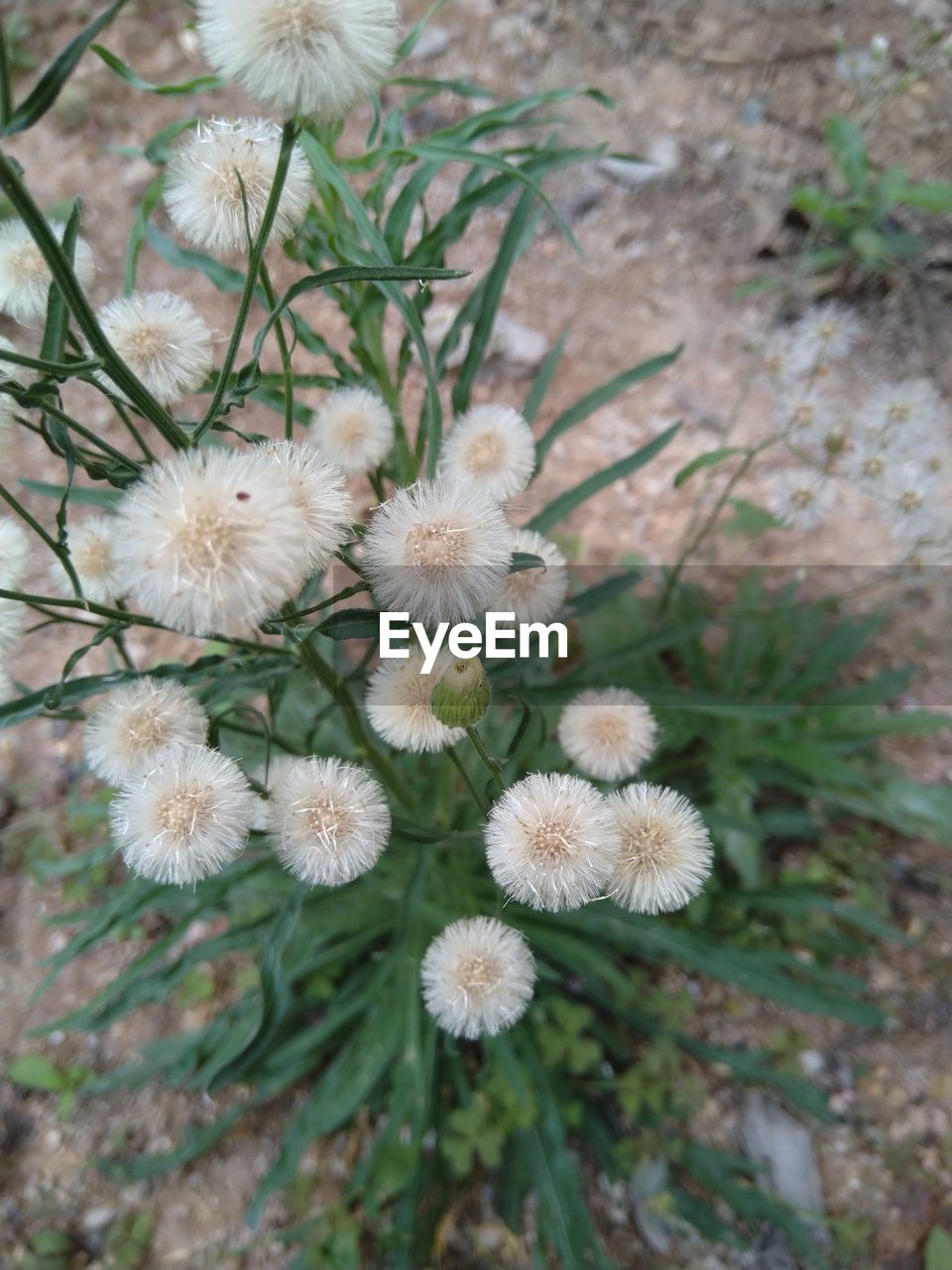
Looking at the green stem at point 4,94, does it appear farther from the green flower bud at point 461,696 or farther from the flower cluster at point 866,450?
the flower cluster at point 866,450

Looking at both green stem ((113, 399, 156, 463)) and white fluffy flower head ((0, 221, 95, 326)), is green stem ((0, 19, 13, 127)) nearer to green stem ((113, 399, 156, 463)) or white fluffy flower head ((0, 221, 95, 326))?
green stem ((113, 399, 156, 463))

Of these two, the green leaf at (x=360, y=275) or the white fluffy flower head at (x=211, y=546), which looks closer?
the white fluffy flower head at (x=211, y=546)

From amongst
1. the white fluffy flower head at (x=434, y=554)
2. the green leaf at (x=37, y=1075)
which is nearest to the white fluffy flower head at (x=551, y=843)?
the white fluffy flower head at (x=434, y=554)

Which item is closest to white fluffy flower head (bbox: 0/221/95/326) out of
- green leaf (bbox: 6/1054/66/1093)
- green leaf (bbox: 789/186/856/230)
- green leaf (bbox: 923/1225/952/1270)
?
green leaf (bbox: 6/1054/66/1093)

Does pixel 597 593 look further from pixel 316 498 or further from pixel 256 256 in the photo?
pixel 256 256

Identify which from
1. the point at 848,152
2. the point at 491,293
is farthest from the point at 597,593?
the point at 848,152

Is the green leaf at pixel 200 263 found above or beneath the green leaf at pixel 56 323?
above
